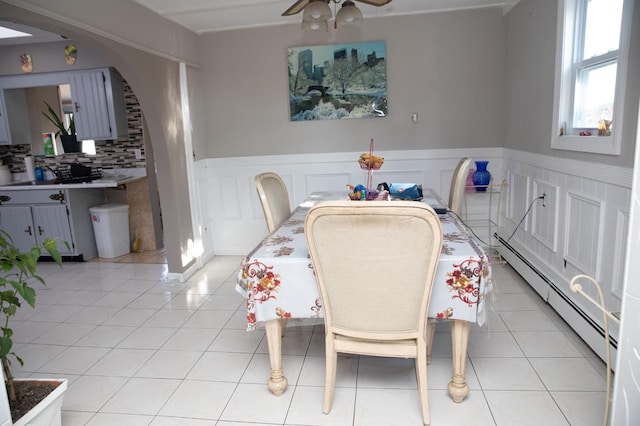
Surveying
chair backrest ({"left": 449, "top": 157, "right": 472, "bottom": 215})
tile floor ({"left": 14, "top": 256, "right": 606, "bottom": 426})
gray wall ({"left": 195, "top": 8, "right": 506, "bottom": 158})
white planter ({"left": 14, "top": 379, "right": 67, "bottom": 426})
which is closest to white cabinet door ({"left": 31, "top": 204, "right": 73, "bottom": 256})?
tile floor ({"left": 14, "top": 256, "right": 606, "bottom": 426})

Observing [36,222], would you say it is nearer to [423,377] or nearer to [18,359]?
[18,359]

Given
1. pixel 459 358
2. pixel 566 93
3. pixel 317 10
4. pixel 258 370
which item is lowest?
pixel 258 370

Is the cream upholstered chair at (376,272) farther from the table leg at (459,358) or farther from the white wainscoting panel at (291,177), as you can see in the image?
the white wainscoting panel at (291,177)

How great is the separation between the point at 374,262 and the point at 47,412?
4.81ft

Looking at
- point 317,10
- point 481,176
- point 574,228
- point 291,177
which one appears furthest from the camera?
point 291,177

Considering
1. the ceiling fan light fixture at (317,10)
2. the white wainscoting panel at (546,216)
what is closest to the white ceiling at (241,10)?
the ceiling fan light fixture at (317,10)

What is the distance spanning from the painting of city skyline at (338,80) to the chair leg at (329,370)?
2741mm

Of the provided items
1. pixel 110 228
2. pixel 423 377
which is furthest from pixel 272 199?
pixel 110 228

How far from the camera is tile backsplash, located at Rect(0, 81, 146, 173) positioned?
4747mm

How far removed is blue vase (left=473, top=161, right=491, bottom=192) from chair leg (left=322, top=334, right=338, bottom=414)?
2510 millimetres

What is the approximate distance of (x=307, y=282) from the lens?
188cm

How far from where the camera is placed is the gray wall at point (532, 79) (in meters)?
2.88

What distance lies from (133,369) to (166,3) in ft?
8.79

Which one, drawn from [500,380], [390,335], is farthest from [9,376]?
[500,380]
